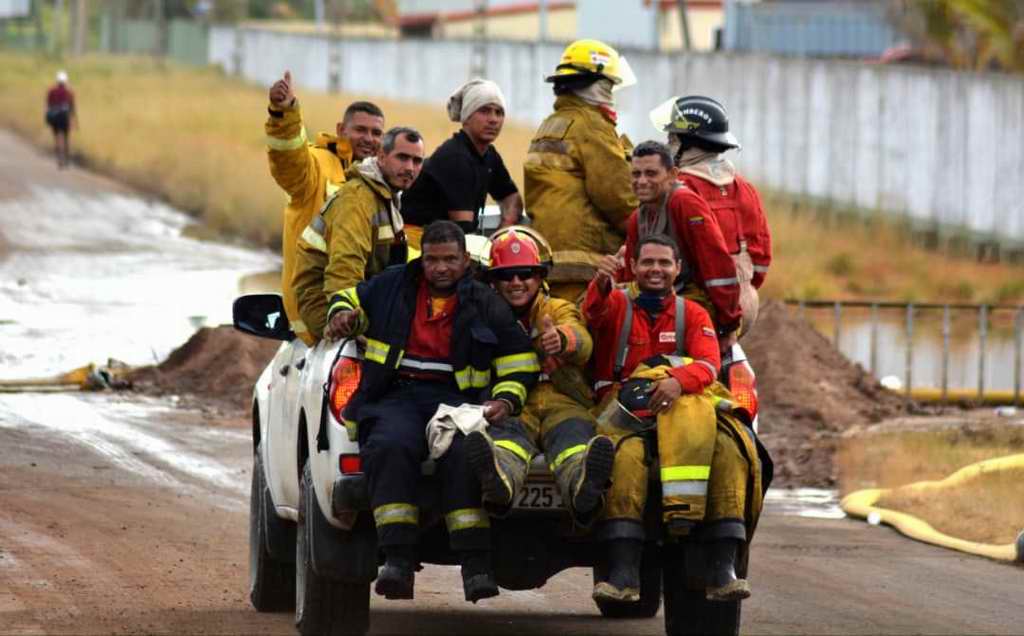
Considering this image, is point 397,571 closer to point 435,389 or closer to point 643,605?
point 435,389

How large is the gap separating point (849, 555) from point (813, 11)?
55.7m

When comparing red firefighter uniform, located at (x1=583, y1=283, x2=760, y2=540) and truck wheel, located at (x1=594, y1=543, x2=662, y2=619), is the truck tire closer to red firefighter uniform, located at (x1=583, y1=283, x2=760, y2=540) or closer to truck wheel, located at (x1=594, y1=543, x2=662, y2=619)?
red firefighter uniform, located at (x1=583, y1=283, x2=760, y2=540)

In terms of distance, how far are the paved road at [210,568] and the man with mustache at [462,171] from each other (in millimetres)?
1924

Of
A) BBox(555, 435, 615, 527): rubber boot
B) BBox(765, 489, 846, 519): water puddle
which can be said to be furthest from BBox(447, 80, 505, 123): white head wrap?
BBox(765, 489, 846, 519): water puddle

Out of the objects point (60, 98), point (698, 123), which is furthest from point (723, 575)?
point (60, 98)

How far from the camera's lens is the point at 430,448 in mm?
8172

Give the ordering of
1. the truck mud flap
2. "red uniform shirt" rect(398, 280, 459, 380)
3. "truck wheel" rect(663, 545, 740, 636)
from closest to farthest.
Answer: the truck mud flap, "red uniform shirt" rect(398, 280, 459, 380), "truck wheel" rect(663, 545, 740, 636)

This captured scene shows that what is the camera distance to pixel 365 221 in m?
9.50

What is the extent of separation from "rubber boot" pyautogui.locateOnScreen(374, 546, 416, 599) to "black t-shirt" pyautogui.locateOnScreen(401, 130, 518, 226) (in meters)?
2.82

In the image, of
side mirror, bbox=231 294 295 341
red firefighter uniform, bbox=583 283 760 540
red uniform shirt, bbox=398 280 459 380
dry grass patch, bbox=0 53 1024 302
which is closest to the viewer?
red firefighter uniform, bbox=583 283 760 540

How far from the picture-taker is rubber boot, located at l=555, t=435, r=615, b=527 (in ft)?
26.2

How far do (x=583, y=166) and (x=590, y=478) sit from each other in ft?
8.88

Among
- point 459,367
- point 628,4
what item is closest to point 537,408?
point 459,367

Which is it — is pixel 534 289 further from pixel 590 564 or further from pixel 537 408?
pixel 590 564
